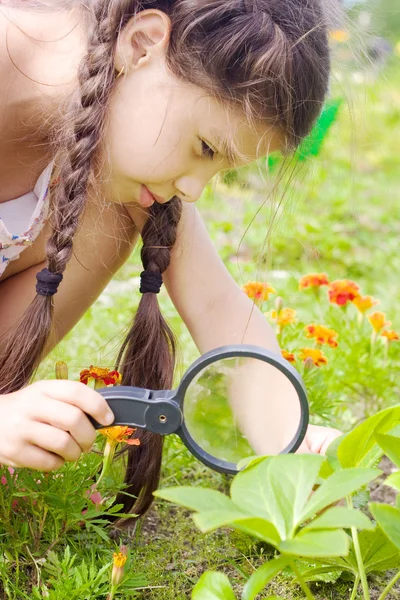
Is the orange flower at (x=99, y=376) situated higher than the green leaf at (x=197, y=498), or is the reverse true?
the green leaf at (x=197, y=498)

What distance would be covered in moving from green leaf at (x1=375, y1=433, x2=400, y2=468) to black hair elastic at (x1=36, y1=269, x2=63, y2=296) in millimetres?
729

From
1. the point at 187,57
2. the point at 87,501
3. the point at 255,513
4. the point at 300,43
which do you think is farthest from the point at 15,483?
the point at 300,43

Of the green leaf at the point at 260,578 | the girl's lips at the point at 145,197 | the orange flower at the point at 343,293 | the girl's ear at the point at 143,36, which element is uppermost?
the girl's ear at the point at 143,36

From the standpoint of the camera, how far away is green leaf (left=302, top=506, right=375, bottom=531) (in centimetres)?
82

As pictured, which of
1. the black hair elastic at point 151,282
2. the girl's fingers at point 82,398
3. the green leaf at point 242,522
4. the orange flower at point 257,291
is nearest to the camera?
the green leaf at point 242,522

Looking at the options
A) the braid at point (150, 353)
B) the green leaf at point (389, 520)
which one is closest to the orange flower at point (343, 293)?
the braid at point (150, 353)

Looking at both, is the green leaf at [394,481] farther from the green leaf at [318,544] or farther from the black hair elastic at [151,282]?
the black hair elastic at [151,282]

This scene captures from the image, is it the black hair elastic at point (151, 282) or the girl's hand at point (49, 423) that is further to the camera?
the black hair elastic at point (151, 282)

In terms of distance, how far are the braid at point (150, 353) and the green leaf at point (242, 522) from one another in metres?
0.68

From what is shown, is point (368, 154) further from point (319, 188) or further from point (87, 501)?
point (87, 501)

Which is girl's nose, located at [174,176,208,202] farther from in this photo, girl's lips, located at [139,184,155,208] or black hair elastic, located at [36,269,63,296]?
black hair elastic, located at [36,269,63,296]

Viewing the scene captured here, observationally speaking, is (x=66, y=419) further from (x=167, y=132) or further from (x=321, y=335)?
(x=321, y=335)

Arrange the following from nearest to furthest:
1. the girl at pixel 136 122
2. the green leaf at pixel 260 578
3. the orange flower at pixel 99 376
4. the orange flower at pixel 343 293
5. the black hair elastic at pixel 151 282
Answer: the green leaf at pixel 260 578 → the orange flower at pixel 99 376 → the girl at pixel 136 122 → the black hair elastic at pixel 151 282 → the orange flower at pixel 343 293

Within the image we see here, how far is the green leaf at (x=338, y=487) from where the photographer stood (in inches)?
34.0
